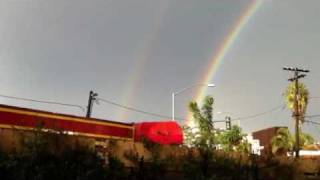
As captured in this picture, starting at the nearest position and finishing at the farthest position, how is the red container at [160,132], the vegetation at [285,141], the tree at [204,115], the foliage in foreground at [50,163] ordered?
the foliage in foreground at [50,163] < the red container at [160,132] < the tree at [204,115] < the vegetation at [285,141]

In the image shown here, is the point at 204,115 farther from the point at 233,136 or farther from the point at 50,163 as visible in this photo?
the point at 50,163

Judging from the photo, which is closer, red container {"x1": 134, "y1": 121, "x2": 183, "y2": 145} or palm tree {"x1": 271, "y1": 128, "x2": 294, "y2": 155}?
red container {"x1": 134, "y1": 121, "x2": 183, "y2": 145}

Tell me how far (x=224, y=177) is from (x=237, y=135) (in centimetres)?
4391

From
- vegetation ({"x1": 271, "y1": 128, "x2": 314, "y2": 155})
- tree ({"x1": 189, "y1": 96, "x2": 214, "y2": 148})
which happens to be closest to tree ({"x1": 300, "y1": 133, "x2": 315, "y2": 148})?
vegetation ({"x1": 271, "y1": 128, "x2": 314, "y2": 155})

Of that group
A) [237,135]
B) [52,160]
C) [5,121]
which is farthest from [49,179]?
[237,135]

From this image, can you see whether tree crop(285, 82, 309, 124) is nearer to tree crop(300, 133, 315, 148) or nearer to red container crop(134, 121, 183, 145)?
tree crop(300, 133, 315, 148)

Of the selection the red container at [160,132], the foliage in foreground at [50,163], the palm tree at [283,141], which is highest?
the palm tree at [283,141]

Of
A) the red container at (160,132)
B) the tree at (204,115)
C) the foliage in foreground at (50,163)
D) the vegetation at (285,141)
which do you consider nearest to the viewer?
the foliage in foreground at (50,163)

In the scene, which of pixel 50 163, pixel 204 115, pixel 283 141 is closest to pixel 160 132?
pixel 50 163

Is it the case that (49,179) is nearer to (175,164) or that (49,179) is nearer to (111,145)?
(111,145)

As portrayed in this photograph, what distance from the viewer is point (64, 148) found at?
13602mm

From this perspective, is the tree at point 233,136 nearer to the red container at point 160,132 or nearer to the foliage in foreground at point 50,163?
the red container at point 160,132

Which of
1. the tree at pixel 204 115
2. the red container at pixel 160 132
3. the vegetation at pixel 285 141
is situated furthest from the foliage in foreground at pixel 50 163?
the vegetation at pixel 285 141

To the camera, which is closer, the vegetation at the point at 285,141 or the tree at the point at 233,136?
the tree at the point at 233,136
